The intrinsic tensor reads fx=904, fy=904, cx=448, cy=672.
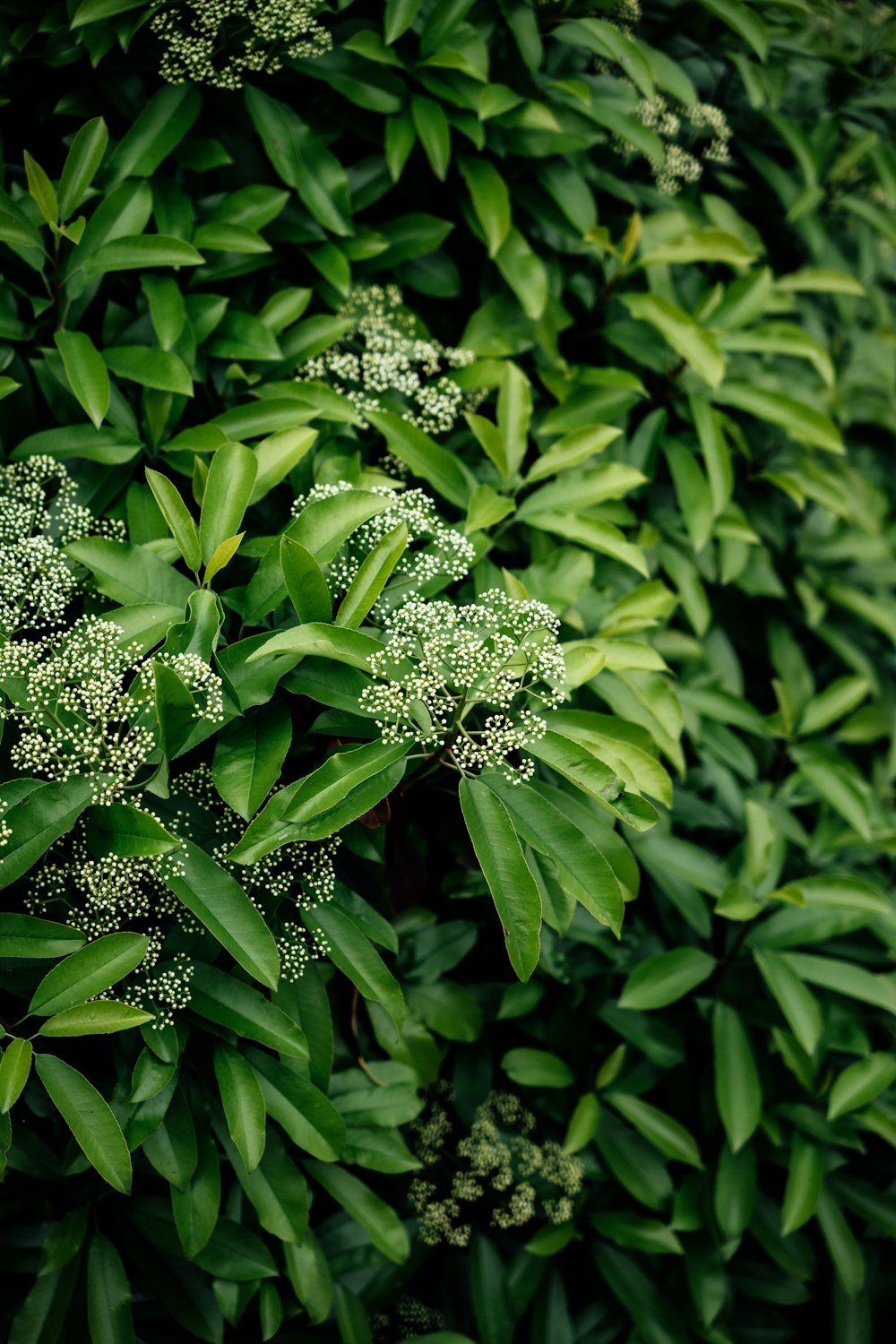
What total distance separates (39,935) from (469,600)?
1004mm

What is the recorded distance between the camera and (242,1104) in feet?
4.99

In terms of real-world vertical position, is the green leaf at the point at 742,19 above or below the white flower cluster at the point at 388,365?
above

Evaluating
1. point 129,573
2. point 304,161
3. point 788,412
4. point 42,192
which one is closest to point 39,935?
point 129,573

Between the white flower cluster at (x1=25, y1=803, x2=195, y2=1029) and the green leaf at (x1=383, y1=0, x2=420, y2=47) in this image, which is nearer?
the white flower cluster at (x1=25, y1=803, x2=195, y2=1029)

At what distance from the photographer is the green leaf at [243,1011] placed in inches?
58.9

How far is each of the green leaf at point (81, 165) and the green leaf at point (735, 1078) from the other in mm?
2246

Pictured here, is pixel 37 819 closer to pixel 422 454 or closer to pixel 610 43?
pixel 422 454

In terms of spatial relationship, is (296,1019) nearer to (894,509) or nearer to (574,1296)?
(574,1296)

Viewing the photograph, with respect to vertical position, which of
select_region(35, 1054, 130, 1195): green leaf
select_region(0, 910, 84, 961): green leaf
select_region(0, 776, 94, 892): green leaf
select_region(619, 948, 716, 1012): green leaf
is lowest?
select_region(619, 948, 716, 1012): green leaf

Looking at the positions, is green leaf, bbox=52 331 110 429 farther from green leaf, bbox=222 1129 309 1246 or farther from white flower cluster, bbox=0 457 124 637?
green leaf, bbox=222 1129 309 1246

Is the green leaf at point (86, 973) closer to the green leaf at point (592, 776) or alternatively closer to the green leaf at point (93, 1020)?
the green leaf at point (93, 1020)

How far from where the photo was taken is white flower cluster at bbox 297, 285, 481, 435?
194cm

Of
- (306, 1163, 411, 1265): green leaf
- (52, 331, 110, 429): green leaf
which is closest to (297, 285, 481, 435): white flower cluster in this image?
(52, 331, 110, 429): green leaf

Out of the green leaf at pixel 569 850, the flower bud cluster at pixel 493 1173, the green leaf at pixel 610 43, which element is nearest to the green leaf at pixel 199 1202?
the flower bud cluster at pixel 493 1173
